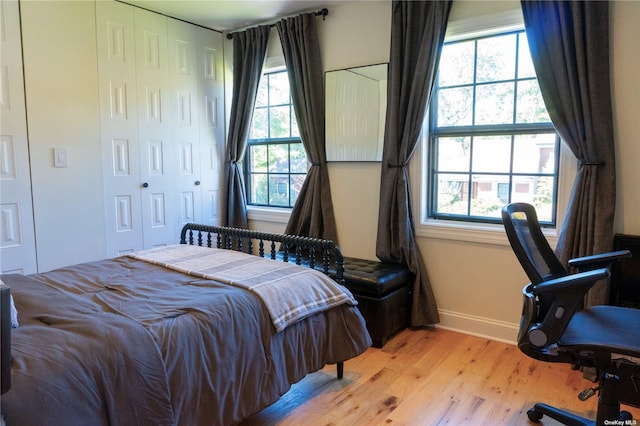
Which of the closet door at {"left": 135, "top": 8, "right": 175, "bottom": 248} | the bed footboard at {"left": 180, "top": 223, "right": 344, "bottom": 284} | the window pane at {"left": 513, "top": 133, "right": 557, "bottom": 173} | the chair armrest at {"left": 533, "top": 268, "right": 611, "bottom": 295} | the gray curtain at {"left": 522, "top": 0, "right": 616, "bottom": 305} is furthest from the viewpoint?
the closet door at {"left": 135, "top": 8, "right": 175, "bottom": 248}

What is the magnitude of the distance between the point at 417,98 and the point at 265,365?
6.99ft

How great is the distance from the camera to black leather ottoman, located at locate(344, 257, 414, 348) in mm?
2822

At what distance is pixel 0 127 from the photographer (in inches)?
111

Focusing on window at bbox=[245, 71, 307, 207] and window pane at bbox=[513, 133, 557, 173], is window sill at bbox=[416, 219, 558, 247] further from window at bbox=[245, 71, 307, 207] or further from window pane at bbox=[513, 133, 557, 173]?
window at bbox=[245, 71, 307, 207]

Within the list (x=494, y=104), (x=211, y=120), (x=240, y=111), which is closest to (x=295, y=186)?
(x=240, y=111)

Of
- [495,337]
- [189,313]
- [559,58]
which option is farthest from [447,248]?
[189,313]

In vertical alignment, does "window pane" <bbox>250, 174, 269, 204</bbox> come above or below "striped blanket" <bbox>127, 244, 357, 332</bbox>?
above

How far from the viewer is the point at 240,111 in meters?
4.13

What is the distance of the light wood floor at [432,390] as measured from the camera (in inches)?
81.3

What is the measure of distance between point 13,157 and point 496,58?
3325 mm

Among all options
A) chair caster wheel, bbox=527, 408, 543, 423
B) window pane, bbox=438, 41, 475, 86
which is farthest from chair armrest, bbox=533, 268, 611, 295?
window pane, bbox=438, 41, 475, 86

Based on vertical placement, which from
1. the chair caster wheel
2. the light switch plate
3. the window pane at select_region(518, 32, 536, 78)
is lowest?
the chair caster wheel

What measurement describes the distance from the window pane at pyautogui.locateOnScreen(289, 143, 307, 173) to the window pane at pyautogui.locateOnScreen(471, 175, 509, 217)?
5.09ft

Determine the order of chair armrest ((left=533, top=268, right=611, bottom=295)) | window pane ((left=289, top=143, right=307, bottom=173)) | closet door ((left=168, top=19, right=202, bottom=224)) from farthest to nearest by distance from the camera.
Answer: window pane ((left=289, top=143, right=307, bottom=173))
closet door ((left=168, top=19, right=202, bottom=224))
chair armrest ((left=533, top=268, right=611, bottom=295))
